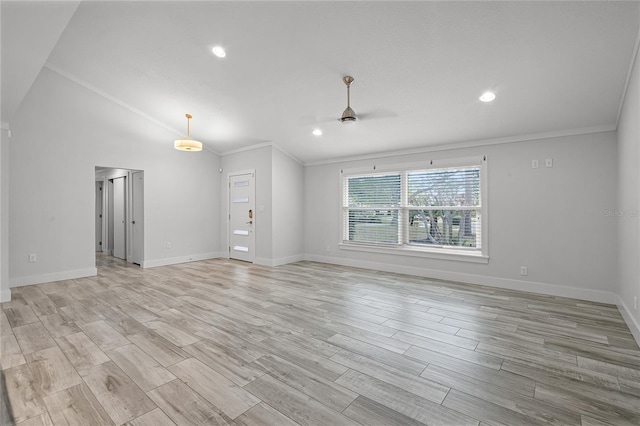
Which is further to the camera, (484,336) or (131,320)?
(131,320)

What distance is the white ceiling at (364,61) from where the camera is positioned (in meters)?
2.58

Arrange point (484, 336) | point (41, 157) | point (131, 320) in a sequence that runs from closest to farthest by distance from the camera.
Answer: point (484, 336), point (131, 320), point (41, 157)

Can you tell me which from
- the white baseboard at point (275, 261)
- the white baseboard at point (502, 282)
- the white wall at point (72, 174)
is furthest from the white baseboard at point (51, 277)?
the white baseboard at point (502, 282)

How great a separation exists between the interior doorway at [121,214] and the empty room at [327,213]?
0.49 ft

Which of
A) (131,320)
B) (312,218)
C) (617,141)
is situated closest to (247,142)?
(312,218)

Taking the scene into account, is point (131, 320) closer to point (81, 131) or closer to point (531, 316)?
point (81, 131)

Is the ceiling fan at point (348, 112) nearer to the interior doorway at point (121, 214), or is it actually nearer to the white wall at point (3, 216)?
the white wall at point (3, 216)

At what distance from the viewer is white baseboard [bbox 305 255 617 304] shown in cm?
392

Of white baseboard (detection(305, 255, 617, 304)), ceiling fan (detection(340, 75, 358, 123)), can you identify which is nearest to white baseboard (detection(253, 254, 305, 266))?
white baseboard (detection(305, 255, 617, 304))

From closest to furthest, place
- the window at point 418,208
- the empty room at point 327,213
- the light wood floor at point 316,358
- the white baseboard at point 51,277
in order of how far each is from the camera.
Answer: the light wood floor at point 316,358 → the empty room at point 327,213 → the white baseboard at point 51,277 → the window at point 418,208

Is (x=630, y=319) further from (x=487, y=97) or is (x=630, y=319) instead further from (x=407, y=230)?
(x=407, y=230)

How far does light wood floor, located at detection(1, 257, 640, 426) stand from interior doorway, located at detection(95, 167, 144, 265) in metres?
2.39

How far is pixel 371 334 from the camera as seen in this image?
9.48 ft

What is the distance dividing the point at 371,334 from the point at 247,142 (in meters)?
5.07
